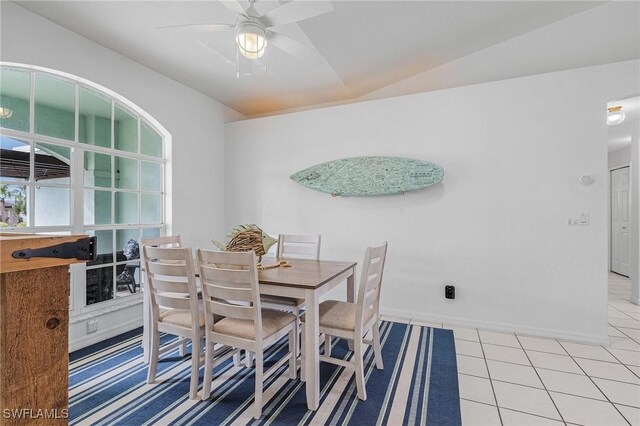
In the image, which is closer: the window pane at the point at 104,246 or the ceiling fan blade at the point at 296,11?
the ceiling fan blade at the point at 296,11

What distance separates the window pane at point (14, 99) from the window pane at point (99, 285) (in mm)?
1357

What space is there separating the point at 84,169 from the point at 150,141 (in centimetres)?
81

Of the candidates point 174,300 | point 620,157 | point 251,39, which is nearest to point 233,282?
point 174,300

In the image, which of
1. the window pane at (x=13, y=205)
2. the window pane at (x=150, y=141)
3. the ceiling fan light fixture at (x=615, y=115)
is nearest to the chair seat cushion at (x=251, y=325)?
the window pane at (x=13, y=205)

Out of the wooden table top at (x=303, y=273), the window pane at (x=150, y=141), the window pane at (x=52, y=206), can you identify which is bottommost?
the wooden table top at (x=303, y=273)

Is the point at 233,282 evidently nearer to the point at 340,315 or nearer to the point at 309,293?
the point at 309,293

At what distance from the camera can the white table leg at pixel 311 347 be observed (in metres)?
1.81

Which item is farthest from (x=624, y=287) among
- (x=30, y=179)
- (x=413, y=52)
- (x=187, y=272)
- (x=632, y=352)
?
(x=30, y=179)

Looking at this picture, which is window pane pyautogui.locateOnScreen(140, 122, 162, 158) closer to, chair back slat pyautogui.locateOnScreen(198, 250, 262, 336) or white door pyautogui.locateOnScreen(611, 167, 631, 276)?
chair back slat pyautogui.locateOnScreen(198, 250, 262, 336)

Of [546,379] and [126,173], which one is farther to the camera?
[126,173]

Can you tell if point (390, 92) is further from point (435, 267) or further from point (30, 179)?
point (30, 179)

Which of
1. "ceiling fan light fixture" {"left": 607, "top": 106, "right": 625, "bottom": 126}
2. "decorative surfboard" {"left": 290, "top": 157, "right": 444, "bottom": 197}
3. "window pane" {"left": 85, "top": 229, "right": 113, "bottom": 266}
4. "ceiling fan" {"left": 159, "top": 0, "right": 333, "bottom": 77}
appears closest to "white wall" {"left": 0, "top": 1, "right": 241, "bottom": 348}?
"window pane" {"left": 85, "top": 229, "right": 113, "bottom": 266}

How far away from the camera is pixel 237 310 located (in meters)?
1.82

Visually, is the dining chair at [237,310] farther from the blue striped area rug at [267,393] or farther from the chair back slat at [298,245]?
the chair back slat at [298,245]
